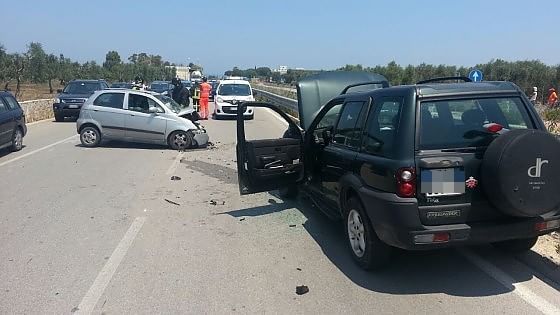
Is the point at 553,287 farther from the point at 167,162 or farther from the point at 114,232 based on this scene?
the point at 167,162

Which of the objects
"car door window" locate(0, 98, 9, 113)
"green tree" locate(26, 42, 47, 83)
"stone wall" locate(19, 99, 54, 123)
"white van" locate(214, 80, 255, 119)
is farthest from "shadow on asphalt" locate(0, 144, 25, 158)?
"green tree" locate(26, 42, 47, 83)

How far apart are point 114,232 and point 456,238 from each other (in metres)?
3.95

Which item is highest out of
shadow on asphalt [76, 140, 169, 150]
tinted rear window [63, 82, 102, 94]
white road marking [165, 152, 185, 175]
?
tinted rear window [63, 82, 102, 94]

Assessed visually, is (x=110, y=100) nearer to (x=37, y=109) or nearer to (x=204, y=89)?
(x=204, y=89)

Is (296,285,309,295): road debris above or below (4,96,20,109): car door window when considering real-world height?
below

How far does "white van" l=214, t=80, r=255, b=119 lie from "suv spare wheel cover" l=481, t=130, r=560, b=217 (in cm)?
1955

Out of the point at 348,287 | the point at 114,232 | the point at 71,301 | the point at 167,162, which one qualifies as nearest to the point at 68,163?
the point at 167,162

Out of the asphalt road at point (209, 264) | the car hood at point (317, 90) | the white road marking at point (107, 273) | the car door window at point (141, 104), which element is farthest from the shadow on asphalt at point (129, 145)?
the white road marking at point (107, 273)

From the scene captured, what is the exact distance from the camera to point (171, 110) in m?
14.3

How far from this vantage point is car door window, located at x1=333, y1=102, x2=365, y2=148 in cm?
527

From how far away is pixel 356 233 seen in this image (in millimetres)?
5043

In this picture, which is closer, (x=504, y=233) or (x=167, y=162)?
(x=504, y=233)

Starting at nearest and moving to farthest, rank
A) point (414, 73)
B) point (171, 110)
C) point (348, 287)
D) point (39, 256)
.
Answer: point (348, 287) < point (39, 256) < point (171, 110) < point (414, 73)

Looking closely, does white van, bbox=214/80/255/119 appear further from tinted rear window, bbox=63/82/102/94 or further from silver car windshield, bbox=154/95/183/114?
silver car windshield, bbox=154/95/183/114
